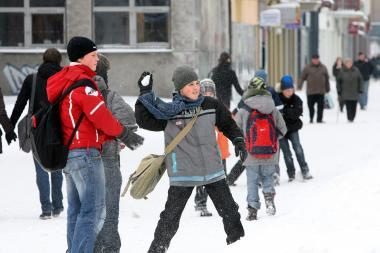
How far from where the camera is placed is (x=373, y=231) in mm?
7508

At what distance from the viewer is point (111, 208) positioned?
909cm

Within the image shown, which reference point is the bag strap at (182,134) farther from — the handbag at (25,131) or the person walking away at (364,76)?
the person walking away at (364,76)

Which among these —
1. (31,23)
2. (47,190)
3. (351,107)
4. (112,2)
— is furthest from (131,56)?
(47,190)

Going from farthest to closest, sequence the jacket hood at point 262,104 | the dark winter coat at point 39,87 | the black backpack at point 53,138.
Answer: the jacket hood at point 262,104 → the dark winter coat at point 39,87 → the black backpack at point 53,138

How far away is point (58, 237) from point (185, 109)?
2685 mm

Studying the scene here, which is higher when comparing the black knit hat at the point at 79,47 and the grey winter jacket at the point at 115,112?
the black knit hat at the point at 79,47

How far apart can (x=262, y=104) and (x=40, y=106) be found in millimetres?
2197

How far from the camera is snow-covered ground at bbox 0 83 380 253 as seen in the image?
7.33 metres

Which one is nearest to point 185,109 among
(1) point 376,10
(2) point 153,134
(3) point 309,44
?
(2) point 153,134

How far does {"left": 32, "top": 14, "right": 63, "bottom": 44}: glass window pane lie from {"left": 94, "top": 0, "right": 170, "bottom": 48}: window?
3.00 ft

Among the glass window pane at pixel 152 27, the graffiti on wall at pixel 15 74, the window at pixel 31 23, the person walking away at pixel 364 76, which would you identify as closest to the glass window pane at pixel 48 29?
the window at pixel 31 23

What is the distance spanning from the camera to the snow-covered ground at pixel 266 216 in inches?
289

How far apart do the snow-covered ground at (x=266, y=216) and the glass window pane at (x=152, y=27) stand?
8800mm

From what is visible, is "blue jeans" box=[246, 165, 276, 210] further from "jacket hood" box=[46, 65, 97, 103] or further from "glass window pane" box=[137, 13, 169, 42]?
"glass window pane" box=[137, 13, 169, 42]
